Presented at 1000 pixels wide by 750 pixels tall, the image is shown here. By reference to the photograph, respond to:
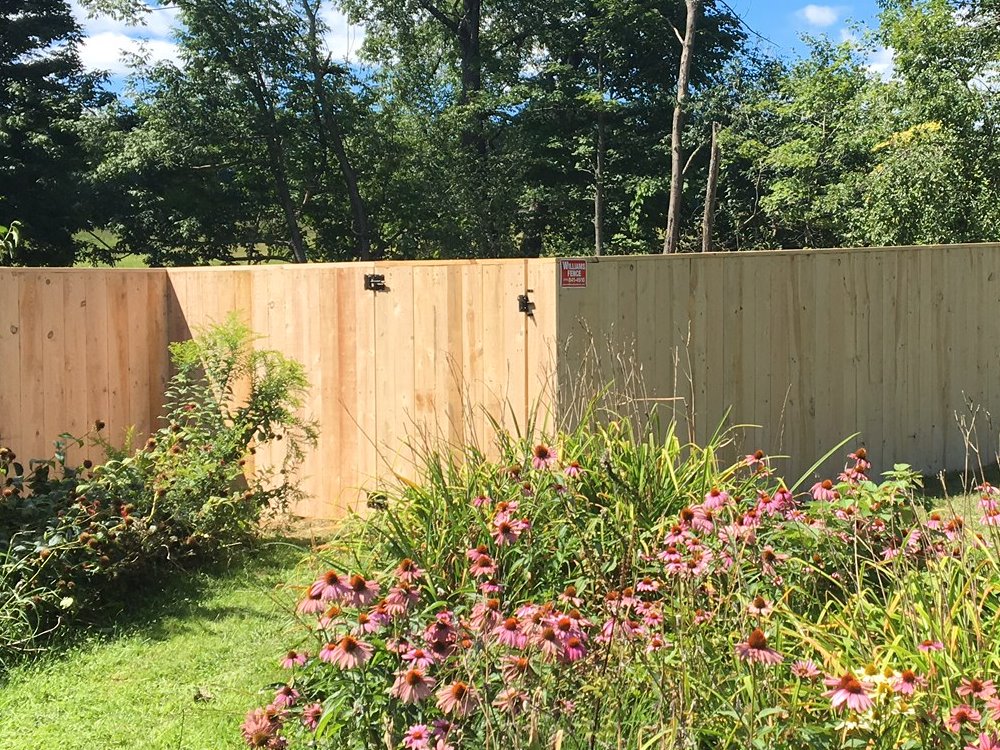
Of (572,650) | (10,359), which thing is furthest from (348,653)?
(10,359)

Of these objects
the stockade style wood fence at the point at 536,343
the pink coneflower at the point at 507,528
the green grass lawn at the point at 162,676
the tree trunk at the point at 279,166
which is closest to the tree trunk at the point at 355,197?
the tree trunk at the point at 279,166

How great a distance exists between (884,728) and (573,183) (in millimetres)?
19585

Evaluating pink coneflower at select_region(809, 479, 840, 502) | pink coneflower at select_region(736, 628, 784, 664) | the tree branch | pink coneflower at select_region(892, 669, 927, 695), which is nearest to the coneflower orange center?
pink coneflower at select_region(736, 628, 784, 664)

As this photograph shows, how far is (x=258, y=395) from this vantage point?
5355mm

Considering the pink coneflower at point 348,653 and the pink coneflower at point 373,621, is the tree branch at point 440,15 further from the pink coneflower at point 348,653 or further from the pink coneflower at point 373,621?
the pink coneflower at point 348,653

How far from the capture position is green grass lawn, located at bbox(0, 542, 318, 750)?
3.11m

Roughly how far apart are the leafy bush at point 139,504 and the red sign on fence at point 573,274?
161 cm

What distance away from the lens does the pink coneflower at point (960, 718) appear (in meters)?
1.83

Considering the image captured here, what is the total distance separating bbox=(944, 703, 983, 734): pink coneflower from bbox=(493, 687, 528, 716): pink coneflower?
0.81m

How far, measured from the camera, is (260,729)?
2.11m

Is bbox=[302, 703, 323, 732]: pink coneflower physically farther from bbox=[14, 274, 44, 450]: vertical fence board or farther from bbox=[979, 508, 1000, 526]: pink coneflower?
bbox=[14, 274, 44, 450]: vertical fence board

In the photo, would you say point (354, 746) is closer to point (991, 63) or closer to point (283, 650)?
point (283, 650)

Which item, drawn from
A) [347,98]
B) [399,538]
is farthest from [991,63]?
[347,98]

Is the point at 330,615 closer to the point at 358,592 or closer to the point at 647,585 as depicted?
the point at 358,592
